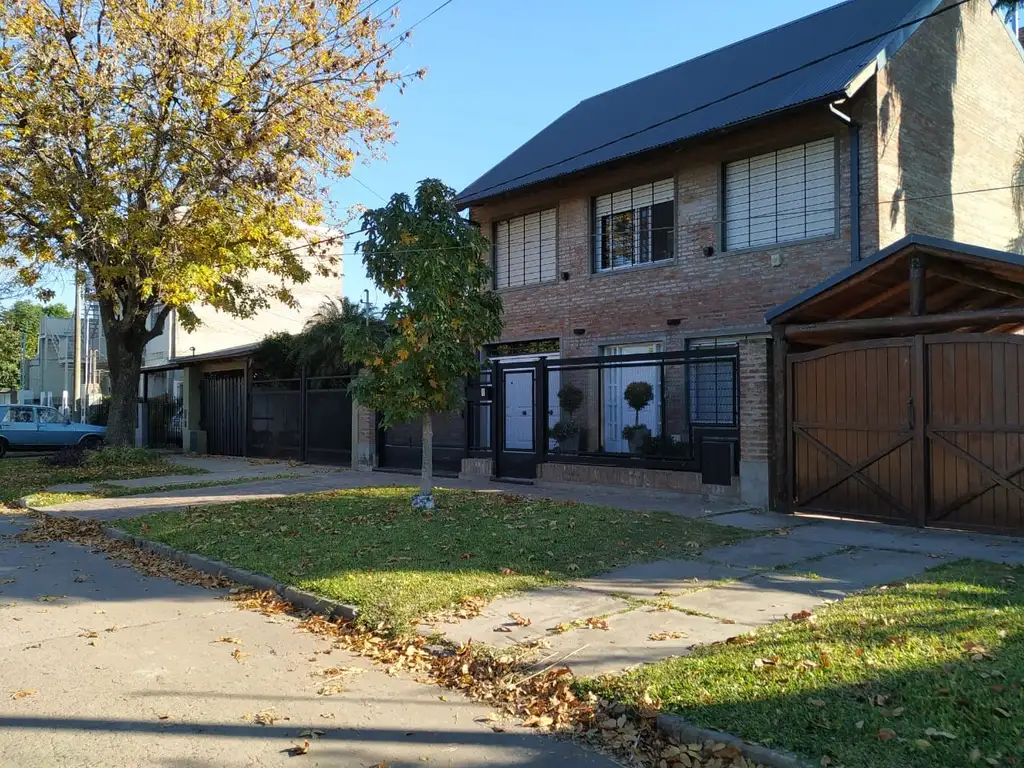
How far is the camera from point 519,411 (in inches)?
644

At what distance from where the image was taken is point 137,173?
16328 millimetres

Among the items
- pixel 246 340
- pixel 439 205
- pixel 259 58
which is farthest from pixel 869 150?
pixel 246 340

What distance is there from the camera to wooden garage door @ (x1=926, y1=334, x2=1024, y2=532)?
8.80 m

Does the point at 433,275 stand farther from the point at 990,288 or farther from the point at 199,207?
the point at 199,207

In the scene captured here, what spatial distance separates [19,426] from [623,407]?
22.4 metres

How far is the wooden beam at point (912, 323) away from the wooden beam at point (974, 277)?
607mm

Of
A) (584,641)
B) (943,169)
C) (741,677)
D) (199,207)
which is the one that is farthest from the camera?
(199,207)

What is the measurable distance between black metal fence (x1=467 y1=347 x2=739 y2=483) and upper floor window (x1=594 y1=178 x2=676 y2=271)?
9.97 feet

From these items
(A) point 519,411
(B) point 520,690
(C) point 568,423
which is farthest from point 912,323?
(A) point 519,411

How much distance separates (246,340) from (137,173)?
2132 cm

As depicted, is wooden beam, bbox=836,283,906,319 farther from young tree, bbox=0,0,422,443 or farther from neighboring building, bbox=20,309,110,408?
neighboring building, bbox=20,309,110,408

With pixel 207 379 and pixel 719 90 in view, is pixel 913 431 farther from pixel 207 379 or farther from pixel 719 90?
pixel 207 379

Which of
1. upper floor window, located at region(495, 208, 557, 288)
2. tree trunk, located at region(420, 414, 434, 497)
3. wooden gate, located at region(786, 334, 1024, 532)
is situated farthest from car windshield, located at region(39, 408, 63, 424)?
wooden gate, located at region(786, 334, 1024, 532)

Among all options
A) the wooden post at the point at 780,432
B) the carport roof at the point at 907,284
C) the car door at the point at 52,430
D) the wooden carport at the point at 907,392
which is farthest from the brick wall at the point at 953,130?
the car door at the point at 52,430
